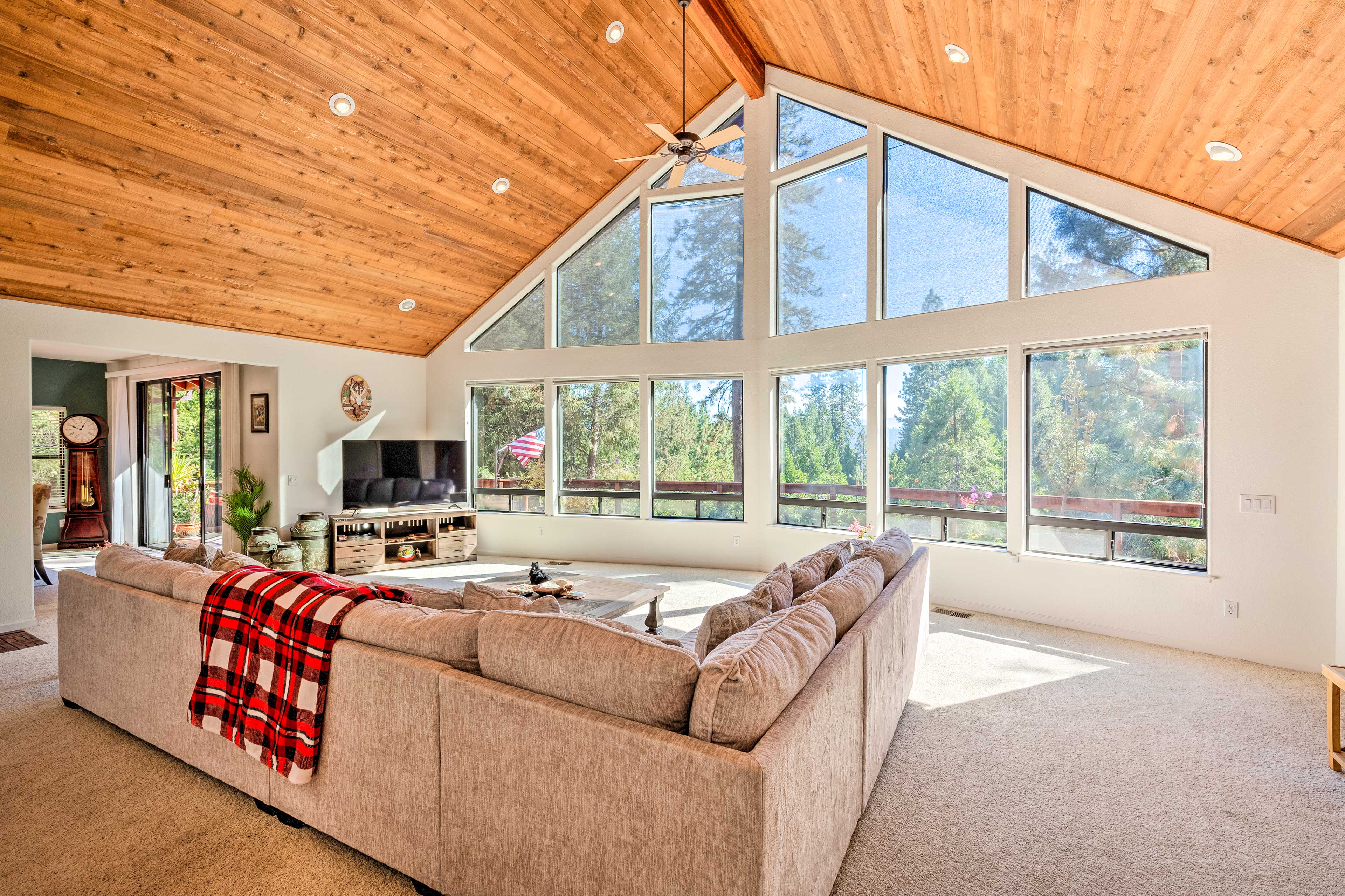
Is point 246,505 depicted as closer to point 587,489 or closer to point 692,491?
point 587,489

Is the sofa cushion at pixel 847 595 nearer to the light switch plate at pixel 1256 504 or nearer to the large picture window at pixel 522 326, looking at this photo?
the light switch plate at pixel 1256 504

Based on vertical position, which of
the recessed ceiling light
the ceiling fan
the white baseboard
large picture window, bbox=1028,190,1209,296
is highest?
the recessed ceiling light

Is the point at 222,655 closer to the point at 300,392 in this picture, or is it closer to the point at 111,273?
the point at 111,273

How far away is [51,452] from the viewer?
313 inches

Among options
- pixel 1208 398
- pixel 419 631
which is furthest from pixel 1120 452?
pixel 419 631

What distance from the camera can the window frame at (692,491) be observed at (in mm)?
6711

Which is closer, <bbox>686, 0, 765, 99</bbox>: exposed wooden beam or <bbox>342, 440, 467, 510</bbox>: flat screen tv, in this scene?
<bbox>686, 0, 765, 99</bbox>: exposed wooden beam

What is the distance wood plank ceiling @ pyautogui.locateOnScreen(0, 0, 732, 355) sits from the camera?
12.2 feet

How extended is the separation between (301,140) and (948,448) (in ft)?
17.8

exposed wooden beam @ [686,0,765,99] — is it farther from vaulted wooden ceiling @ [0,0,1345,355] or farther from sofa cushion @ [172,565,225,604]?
sofa cushion @ [172,565,225,604]

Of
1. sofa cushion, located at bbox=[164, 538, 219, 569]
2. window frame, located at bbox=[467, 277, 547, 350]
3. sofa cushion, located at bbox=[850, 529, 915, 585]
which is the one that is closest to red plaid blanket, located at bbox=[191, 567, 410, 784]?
sofa cushion, located at bbox=[164, 538, 219, 569]

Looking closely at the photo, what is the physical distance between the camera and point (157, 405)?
7.95 metres

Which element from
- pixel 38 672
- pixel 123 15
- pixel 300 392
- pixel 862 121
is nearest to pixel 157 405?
pixel 300 392

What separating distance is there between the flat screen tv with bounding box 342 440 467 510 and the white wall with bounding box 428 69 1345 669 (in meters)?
2.86
